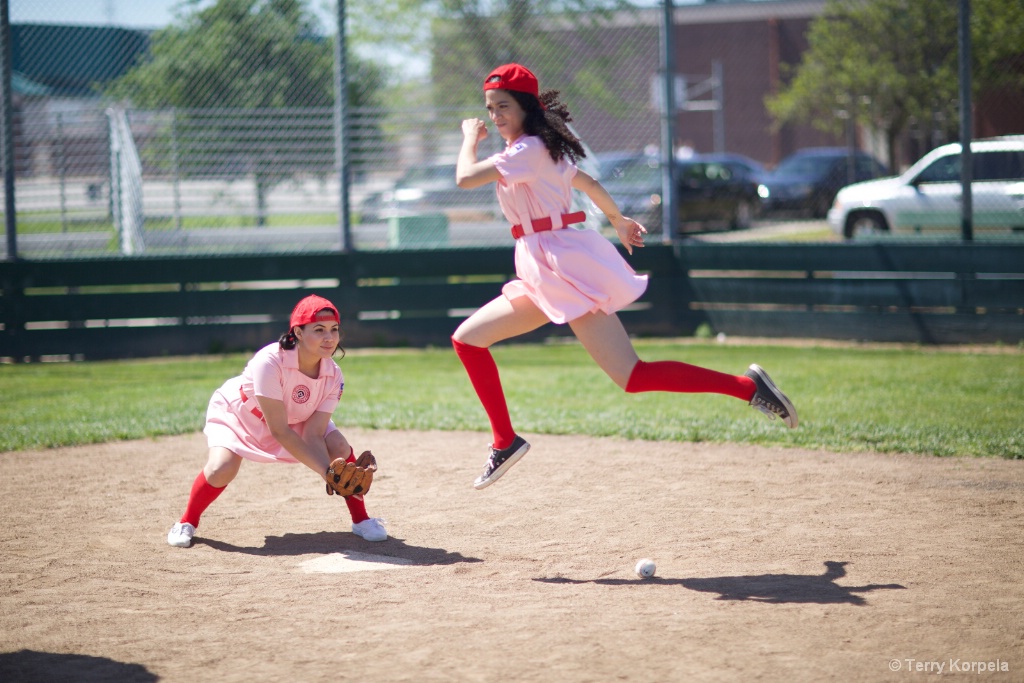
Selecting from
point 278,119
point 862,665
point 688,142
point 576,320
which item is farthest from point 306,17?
point 688,142

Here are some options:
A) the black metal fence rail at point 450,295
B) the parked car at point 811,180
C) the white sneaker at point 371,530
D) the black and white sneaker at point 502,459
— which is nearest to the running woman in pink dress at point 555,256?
the black and white sneaker at point 502,459

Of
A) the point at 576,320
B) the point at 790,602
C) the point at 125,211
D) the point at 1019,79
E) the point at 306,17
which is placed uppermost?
the point at 306,17

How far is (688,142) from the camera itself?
36.1 m

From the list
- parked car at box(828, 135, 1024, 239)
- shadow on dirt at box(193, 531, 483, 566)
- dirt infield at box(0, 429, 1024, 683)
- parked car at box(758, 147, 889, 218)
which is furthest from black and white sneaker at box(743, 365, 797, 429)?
parked car at box(758, 147, 889, 218)

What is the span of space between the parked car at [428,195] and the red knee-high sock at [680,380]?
8.80 m

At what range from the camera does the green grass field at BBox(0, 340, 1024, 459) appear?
22.1ft

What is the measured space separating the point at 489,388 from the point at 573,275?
0.69 m

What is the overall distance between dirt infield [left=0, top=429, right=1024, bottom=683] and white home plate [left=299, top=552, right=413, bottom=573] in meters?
0.02

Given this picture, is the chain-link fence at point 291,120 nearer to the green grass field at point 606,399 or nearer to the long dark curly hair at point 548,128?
the green grass field at point 606,399

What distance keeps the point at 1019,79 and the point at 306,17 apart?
25.2 ft

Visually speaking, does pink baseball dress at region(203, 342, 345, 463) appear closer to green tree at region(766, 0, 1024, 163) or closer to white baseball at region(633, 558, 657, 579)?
white baseball at region(633, 558, 657, 579)

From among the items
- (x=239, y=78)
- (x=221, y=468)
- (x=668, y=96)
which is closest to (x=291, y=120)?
(x=239, y=78)

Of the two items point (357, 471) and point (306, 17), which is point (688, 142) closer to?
point (306, 17)

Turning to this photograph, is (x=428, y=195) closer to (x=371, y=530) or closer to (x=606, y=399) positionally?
(x=606, y=399)
